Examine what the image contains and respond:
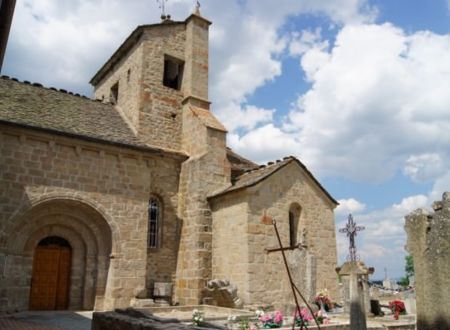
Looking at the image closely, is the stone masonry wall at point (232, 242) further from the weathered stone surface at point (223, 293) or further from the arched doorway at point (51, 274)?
the arched doorway at point (51, 274)

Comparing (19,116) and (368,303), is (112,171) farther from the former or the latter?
(368,303)

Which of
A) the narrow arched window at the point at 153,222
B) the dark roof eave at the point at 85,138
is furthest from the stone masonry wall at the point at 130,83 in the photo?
the narrow arched window at the point at 153,222

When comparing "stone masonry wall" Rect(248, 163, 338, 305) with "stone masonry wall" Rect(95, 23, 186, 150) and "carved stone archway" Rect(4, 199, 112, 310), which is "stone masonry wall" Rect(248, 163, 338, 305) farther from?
"carved stone archway" Rect(4, 199, 112, 310)

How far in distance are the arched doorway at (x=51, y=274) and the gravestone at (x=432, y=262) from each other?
1184cm

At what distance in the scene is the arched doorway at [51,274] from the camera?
1279cm

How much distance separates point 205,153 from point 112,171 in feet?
11.7

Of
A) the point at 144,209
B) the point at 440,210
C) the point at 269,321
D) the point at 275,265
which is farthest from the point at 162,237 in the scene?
the point at 440,210

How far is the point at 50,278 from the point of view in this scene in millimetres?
13086

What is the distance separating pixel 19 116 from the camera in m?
→ 12.9

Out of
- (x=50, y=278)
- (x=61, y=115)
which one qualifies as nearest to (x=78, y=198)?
(x=50, y=278)

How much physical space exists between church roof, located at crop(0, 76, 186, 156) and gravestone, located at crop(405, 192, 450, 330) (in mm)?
11309

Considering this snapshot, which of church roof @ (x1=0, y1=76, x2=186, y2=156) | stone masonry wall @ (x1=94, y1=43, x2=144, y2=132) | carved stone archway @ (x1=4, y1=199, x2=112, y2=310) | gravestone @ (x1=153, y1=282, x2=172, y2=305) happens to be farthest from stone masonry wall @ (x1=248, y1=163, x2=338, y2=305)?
stone masonry wall @ (x1=94, y1=43, x2=144, y2=132)

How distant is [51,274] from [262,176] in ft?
24.8

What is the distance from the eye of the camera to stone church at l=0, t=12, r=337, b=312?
40.7ft
